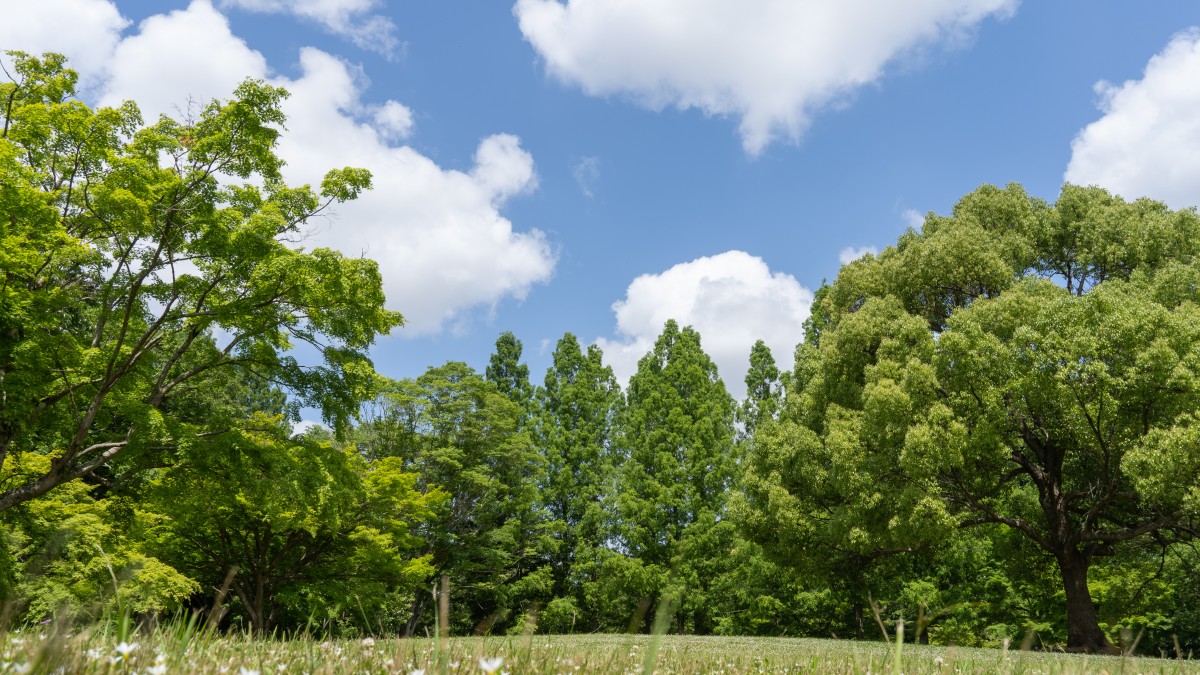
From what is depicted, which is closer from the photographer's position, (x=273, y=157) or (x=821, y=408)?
(x=273, y=157)

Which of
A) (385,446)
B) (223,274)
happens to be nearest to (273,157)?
(223,274)

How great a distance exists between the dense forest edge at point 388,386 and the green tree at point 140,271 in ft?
0.21

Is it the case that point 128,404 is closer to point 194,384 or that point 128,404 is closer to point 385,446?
point 194,384

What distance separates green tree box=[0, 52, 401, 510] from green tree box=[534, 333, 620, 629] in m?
17.7

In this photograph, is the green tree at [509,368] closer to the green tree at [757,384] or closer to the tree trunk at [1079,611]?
the green tree at [757,384]

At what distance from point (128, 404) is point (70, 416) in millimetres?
2566

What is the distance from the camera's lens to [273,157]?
570 inches

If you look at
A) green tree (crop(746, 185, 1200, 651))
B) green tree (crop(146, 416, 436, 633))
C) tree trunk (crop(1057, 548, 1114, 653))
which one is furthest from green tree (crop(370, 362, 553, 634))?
tree trunk (crop(1057, 548, 1114, 653))

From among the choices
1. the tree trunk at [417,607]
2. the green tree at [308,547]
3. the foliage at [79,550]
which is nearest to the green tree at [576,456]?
the tree trunk at [417,607]

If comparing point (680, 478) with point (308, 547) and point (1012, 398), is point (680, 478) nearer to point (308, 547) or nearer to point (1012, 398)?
point (308, 547)

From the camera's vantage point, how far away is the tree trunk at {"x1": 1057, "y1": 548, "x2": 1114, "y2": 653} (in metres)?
14.3

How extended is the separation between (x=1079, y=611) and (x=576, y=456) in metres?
21.2

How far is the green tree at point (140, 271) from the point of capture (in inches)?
445

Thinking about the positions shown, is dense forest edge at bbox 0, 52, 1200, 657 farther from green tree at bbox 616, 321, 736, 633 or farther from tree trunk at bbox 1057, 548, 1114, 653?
green tree at bbox 616, 321, 736, 633
